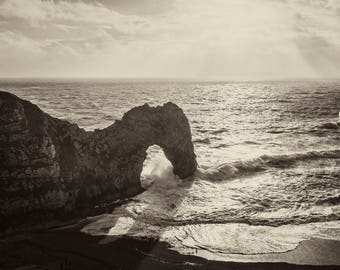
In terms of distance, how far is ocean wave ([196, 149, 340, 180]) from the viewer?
20.3 m

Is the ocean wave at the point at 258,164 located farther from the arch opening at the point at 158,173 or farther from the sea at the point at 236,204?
the arch opening at the point at 158,173

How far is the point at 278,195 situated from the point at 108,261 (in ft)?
30.1

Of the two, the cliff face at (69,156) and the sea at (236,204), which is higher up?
the cliff face at (69,156)

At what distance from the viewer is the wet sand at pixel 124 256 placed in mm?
10438

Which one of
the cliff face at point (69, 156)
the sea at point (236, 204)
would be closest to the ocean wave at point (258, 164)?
the sea at point (236, 204)

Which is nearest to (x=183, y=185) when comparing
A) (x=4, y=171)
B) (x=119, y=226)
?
(x=119, y=226)

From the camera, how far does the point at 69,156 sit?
15.0 metres

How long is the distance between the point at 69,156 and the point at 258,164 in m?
12.1

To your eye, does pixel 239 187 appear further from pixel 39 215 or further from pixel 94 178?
pixel 39 215

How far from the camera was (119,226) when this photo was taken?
13.2m

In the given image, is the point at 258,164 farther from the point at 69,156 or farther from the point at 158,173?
the point at 69,156

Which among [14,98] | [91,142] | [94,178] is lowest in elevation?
[94,178]

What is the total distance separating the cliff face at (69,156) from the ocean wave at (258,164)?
1723 mm

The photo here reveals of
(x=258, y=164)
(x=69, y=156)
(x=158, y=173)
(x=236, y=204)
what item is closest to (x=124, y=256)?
(x=69, y=156)
